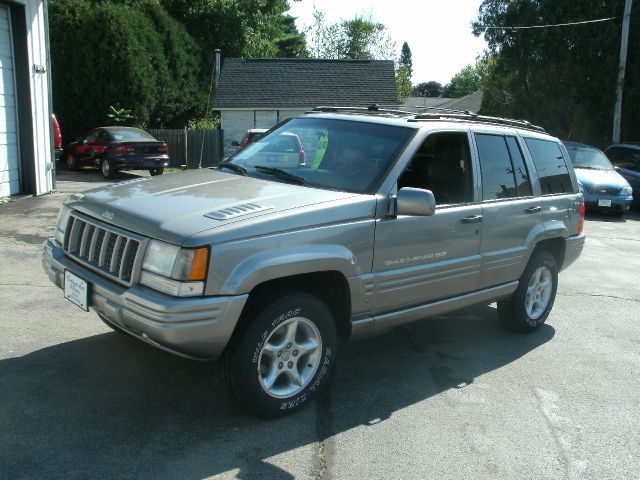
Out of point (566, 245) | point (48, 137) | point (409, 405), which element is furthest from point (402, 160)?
point (48, 137)

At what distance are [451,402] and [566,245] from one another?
2.52 m

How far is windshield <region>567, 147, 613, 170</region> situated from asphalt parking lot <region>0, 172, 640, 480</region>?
33.7 feet

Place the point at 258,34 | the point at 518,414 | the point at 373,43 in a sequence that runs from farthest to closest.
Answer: the point at 373,43
the point at 258,34
the point at 518,414

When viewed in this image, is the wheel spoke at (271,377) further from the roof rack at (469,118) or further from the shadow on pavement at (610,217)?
the shadow on pavement at (610,217)

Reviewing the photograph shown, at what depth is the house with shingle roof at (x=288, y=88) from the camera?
28.2 m

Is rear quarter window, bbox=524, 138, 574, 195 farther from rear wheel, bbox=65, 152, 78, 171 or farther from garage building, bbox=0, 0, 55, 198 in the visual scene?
rear wheel, bbox=65, 152, 78, 171

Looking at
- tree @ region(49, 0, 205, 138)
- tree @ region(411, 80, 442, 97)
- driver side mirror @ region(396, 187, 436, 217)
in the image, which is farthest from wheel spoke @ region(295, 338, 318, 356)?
tree @ region(411, 80, 442, 97)

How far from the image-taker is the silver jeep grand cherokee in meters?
3.54

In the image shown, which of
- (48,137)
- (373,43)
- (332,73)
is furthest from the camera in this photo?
(373,43)

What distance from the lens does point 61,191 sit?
43.9 feet

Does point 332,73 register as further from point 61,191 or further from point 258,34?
point 61,191

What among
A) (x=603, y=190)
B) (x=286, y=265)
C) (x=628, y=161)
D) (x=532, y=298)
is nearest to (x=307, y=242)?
(x=286, y=265)

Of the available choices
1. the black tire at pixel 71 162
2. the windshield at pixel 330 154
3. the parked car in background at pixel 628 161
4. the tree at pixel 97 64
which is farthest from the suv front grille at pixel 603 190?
the tree at pixel 97 64

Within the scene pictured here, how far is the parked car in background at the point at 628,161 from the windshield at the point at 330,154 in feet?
45.6
